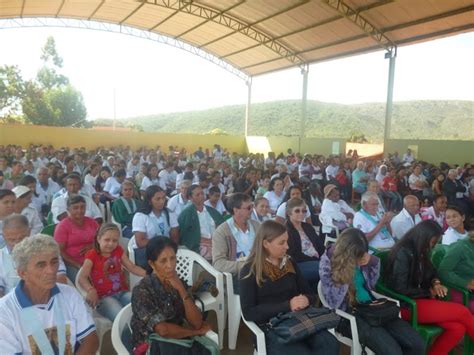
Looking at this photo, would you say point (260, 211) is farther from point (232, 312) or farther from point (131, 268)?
point (131, 268)

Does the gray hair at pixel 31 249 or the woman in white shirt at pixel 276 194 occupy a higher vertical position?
the gray hair at pixel 31 249

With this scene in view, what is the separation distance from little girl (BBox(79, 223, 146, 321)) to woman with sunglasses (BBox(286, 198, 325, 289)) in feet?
4.30

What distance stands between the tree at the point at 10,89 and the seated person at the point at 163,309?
30.8m

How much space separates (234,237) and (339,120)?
4638 cm

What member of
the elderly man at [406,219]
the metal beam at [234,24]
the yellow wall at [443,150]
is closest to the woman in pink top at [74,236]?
the elderly man at [406,219]

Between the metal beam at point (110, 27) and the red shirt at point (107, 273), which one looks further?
the metal beam at point (110, 27)

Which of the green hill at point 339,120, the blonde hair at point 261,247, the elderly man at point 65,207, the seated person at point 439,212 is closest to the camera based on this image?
the blonde hair at point 261,247

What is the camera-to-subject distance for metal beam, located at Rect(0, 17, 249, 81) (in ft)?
56.0

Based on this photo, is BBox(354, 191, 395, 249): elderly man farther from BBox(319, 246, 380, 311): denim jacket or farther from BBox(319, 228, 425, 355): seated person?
BBox(319, 246, 380, 311): denim jacket

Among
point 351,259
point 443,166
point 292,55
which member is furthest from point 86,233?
point 292,55

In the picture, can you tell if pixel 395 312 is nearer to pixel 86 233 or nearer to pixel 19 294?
pixel 19 294

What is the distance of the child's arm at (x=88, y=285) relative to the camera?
265 cm

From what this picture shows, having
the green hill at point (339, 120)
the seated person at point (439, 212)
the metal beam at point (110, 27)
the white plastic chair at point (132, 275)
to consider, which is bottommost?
the white plastic chair at point (132, 275)

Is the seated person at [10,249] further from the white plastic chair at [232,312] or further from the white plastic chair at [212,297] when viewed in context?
the white plastic chair at [232,312]
